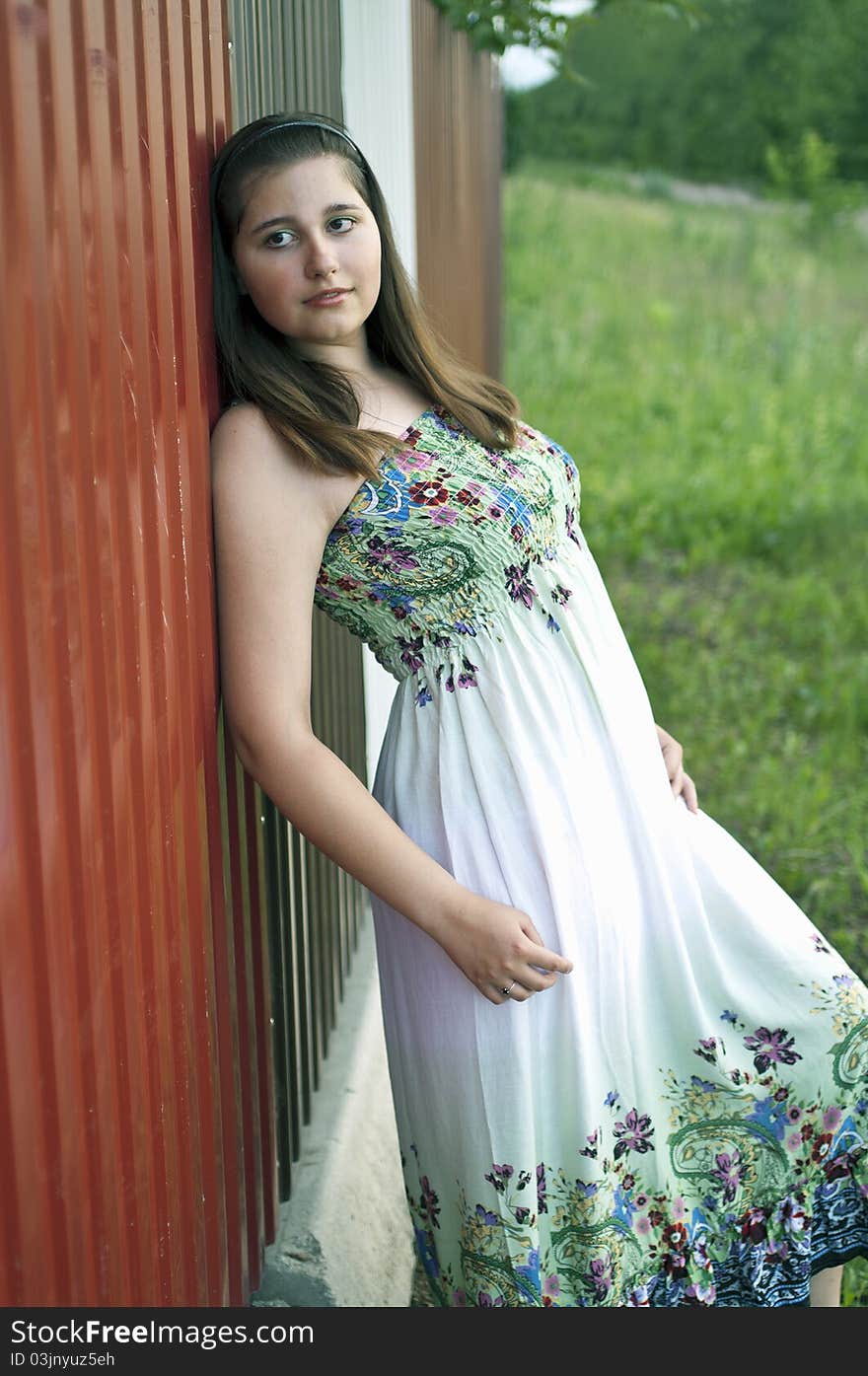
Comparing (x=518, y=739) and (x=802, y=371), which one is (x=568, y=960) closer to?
(x=518, y=739)

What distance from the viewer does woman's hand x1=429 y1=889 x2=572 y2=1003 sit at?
1.84 m

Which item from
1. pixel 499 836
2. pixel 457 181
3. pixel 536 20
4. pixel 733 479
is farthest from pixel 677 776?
pixel 733 479

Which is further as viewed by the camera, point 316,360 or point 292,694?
point 316,360

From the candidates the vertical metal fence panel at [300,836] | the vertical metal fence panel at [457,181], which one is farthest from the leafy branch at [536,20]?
the vertical metal fence panel at [300,836]

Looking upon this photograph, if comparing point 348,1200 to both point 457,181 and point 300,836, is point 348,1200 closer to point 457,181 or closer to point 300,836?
point 300,836

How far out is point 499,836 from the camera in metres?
1.95

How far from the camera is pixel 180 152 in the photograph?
5.58 ft

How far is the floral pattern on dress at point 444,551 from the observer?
6.21 ft

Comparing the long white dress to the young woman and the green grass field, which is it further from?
the green grass field

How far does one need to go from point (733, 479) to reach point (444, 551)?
7.65 meters

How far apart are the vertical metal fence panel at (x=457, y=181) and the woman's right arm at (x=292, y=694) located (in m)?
1.57

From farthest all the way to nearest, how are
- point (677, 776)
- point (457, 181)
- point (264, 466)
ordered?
point (457, 181)
point (677, 776)
point (264, 466)

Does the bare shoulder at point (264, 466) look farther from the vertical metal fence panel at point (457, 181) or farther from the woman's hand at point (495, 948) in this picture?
the vertical metal fence panel at point (457, 181)

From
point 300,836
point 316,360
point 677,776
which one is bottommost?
point 300,836
